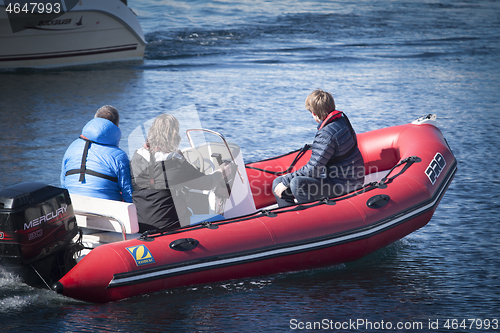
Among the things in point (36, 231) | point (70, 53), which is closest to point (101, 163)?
point (36, 231)

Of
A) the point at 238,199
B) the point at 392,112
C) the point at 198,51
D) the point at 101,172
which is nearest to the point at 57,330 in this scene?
the point at 101,172

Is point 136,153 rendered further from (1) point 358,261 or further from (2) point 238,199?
(1) point 358,261

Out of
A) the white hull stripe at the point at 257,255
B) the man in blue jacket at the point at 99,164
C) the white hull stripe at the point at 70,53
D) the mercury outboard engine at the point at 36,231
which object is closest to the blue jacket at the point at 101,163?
the man in blue jacket at the point at 99,164

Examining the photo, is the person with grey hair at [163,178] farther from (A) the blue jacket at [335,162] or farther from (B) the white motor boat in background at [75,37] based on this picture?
(B) the white motor boat in background at [75,37]

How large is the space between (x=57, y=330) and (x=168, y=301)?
60cm

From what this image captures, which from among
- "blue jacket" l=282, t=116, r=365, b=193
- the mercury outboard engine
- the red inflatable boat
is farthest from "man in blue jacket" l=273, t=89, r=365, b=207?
the mercury outboard engine

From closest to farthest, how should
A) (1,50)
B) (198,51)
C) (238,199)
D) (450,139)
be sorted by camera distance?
(238,199) < (450,139) < (1,50) < (198,51)

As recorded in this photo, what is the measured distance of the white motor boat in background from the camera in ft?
31.4

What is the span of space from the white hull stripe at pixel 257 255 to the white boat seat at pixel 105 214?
0.79ft

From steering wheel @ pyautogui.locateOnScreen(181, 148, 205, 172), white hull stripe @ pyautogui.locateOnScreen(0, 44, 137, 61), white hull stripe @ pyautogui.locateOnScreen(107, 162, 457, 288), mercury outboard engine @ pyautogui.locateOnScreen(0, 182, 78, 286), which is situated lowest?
white hull stripe @ pyautogui.locateOnScreen(107, 162, 457, 288)

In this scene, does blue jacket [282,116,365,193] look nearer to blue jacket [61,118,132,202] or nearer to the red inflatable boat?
the red inflatable boat

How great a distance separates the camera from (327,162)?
10.7ft

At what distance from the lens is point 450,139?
6.42m

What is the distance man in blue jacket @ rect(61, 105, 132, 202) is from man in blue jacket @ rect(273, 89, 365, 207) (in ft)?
3.66
